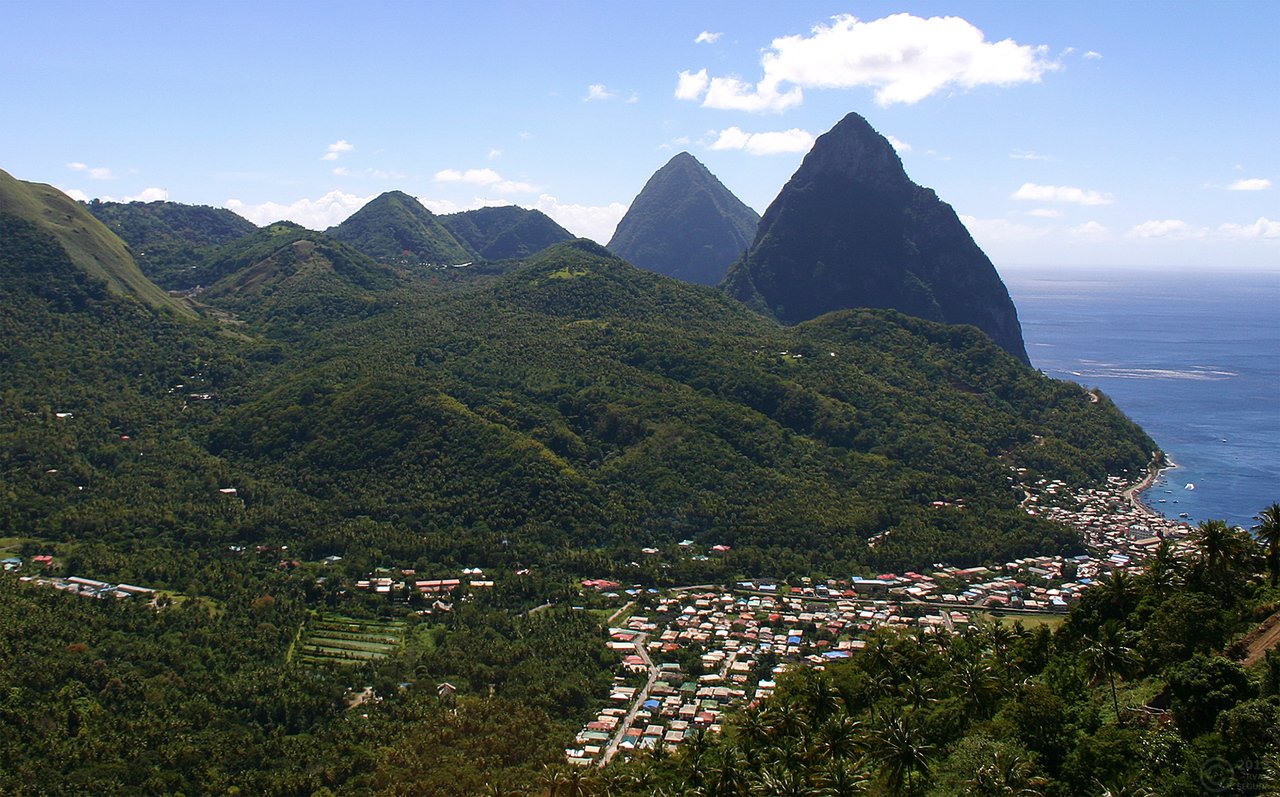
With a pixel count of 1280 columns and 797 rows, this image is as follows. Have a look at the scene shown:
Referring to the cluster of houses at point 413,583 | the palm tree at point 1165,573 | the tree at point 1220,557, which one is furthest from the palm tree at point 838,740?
the cluster of houses at point 413,583

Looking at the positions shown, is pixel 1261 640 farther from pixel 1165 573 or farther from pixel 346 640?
pixel 346 640

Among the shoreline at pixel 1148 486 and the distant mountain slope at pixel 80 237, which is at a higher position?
the distant mountain slope at pixel 80 237

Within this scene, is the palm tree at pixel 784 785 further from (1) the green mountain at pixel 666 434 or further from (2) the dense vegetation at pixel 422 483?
(1) the green mountain at pixel 666 434

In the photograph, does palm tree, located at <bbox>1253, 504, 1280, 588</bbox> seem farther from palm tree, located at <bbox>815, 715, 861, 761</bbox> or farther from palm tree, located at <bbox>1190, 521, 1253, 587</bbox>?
palm tree, located at <bbox>815, 715, 861, 761</bbox>

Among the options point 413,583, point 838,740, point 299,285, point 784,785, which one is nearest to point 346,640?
point 413,583

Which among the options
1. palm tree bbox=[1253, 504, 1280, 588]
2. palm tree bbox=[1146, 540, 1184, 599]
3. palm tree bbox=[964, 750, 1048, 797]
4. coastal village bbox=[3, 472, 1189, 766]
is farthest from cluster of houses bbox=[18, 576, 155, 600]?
palm tree bbox=[1253, 504, 1280, 588]

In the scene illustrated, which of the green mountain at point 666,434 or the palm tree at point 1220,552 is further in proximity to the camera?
the green mountain at point 666,434

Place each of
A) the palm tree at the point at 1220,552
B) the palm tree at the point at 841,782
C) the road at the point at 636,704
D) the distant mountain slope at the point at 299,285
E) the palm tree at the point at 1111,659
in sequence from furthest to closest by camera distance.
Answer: the distant mountain slope at the point at 299,285, the road at the point at 636,704, the palm tree at the point at 1220,552, the palm tree at the point at 1111,659, the palm tree at the point at 841,782
